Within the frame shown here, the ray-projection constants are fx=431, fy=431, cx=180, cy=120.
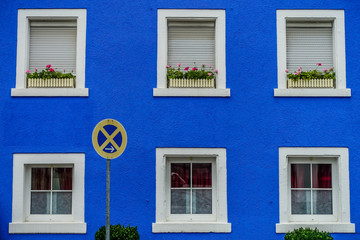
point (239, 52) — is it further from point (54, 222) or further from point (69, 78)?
point (54, 222)

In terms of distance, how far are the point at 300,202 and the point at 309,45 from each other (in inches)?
121

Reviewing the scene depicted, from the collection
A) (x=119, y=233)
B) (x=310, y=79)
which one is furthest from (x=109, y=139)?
(x=310, y=79)

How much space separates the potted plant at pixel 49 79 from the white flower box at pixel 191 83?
1.93m

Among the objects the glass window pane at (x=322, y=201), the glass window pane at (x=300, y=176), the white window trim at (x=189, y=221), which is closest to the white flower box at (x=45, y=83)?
the white window trim at (x=189, y=221)

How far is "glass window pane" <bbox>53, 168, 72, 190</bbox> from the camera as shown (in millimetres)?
8281

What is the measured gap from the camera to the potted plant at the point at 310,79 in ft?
27.0

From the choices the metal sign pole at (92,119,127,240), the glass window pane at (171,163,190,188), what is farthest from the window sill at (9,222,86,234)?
the metal sign pole at (92,119,127,240)

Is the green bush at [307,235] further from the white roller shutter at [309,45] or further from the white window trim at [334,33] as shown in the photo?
the white roller shutter at [309,45]

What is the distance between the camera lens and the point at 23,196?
8078 mm

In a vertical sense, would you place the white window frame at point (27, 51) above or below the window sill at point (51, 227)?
above

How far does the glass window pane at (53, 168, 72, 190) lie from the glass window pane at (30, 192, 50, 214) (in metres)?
0.27

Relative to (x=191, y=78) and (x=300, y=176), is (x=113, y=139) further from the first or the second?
(x=300, y=176)

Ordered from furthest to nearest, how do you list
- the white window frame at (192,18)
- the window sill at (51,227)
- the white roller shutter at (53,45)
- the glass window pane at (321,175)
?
the white roller shutter at (53,45)
the glass window pane at (321,175)
the white window frame at (192,18)
the window sill at (51,227)

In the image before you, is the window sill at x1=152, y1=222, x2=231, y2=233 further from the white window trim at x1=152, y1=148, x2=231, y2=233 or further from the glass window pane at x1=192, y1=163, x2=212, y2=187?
the glass window pane at x1=192, y1=163, x2=212, y2=187
